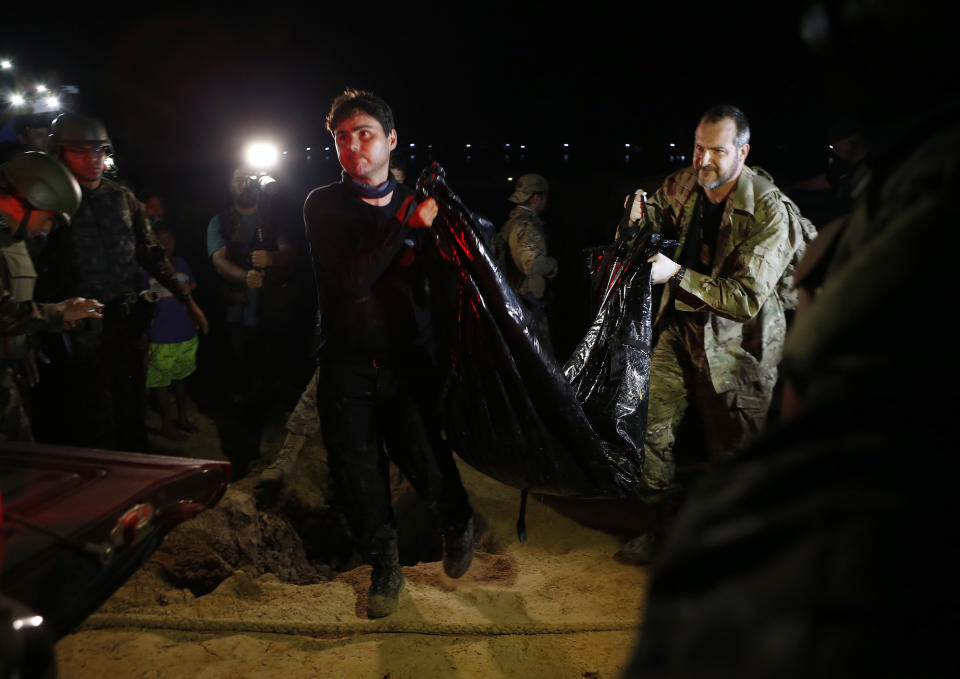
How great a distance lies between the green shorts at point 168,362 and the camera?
17.3 feet

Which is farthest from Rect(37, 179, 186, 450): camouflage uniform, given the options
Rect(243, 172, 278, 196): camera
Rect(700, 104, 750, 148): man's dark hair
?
Rect(700, 104, 750, 148): man's dark hair

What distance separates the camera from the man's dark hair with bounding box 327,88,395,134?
2.65 m

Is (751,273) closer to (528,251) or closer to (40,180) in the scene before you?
(528,251)

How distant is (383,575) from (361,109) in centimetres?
219

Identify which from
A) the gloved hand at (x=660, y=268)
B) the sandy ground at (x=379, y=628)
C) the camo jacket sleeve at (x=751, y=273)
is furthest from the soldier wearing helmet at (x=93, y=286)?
the camo jacket sleeve at (x=751, y=273)

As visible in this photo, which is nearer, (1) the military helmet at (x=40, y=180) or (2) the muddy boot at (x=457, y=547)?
(2) the muddy boot at (x=457, y=547)

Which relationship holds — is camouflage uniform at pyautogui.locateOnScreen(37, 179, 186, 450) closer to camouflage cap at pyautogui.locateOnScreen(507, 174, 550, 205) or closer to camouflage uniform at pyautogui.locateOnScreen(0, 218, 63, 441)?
camouflage uniform at pyautogui.locateOnScreen(0, 218, 63, 441)

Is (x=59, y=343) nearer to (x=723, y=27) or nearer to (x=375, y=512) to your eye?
(x=375, y=512)

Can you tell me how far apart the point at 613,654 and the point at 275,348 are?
4337mm

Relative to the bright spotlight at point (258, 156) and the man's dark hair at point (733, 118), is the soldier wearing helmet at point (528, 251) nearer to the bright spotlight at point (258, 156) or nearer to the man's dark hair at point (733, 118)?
the man's dark hair at point (733, 118)

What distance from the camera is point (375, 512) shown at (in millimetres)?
2857

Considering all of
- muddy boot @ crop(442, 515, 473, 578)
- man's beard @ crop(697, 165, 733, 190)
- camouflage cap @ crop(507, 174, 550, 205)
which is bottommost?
muddy boot @ crop(442, 515, 473, 578)

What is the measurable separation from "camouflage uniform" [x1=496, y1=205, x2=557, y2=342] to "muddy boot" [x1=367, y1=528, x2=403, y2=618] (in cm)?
253

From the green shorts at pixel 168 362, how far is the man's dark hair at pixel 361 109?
3513 mm
